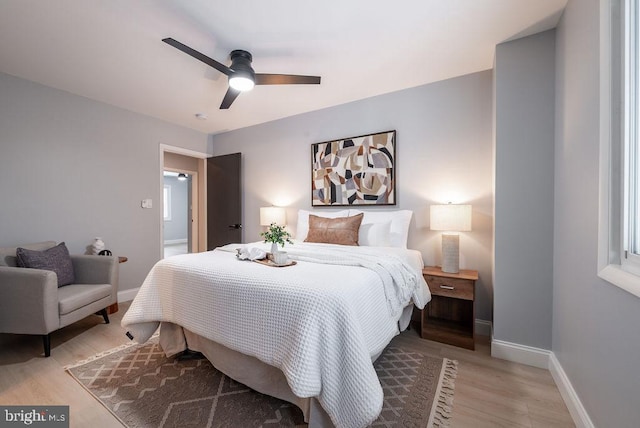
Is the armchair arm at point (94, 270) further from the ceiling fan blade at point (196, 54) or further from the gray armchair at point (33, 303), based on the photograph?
the ceiling fan blade at point (196, 54)

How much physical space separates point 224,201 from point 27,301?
2.56 metres

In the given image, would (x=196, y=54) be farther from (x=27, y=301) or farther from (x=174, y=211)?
(x=174, y=211)

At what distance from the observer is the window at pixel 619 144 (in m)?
1.09

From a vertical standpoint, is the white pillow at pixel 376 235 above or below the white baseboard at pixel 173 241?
above

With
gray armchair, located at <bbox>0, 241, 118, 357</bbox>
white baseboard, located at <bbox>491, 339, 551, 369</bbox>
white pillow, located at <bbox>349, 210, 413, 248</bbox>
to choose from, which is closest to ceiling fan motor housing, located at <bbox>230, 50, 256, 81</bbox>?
white pillow, located at <bbox>349, 210, 413, 248</bbox>

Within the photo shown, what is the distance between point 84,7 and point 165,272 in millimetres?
1836

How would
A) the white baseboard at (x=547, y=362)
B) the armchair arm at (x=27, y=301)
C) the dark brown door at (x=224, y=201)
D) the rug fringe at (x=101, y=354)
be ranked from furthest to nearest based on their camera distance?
the dark brown door at (x=224, y=201) → the armchair arm at (x=27, y=301) → the rug fringe at (x=101, y=354) → the white baseboard at (x=547, y=362)

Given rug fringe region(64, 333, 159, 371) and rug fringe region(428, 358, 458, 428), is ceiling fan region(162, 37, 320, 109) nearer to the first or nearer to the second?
rug fringe region(64, 333, 159, 371)

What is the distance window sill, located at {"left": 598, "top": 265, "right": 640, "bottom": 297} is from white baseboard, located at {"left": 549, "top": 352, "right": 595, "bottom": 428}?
2.45 feet

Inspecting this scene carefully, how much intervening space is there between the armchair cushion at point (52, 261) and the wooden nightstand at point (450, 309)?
3383 mm

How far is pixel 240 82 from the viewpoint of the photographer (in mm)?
2170

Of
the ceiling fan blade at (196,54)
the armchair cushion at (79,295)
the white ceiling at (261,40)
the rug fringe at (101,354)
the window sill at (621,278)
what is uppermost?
the white ceiling at (261,40)

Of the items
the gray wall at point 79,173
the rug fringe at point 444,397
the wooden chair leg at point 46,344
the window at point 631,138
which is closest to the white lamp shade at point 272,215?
the gray wall at point 79,173

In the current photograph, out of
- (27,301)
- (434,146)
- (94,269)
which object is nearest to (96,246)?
(94,269)
